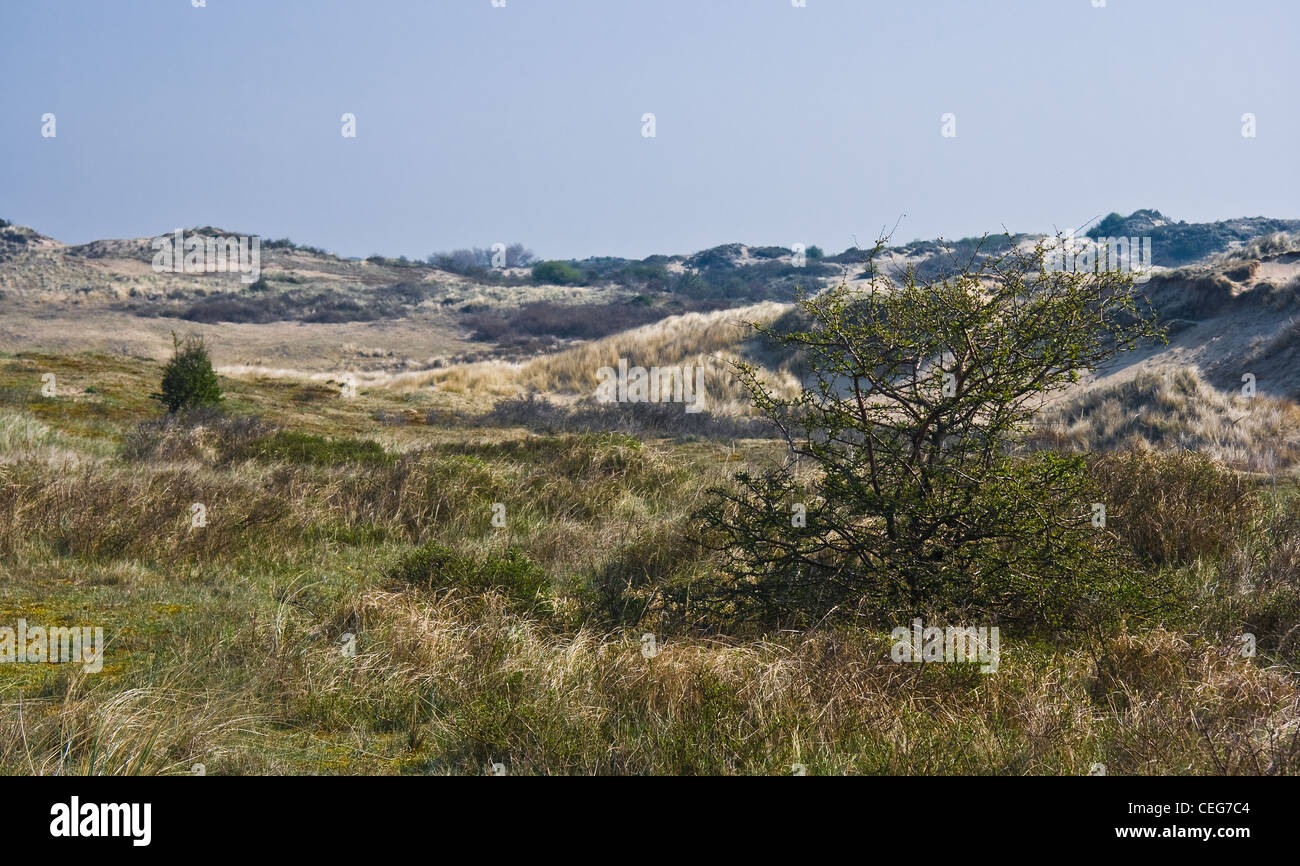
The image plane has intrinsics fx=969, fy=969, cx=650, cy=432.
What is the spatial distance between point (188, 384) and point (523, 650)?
12421mm

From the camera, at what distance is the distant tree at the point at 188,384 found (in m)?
15.0

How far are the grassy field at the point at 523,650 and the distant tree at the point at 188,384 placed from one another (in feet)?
18.6

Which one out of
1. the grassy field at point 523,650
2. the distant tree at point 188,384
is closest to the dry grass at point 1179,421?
the grassy field at point 523,650

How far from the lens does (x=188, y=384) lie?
49.2 feet

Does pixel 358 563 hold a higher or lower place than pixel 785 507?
lower

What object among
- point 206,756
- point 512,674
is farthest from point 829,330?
point 206,756

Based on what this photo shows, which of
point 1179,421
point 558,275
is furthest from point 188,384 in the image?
point 558,275

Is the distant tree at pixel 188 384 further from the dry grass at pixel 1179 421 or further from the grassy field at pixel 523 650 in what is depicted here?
the dry grass at pixel 1179 421

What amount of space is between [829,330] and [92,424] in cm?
1233

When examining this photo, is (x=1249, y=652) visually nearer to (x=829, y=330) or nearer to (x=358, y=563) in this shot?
(x=829, y=330)

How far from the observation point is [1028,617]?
4953mm

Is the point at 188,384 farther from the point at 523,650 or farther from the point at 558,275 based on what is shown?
the point at 558,275
